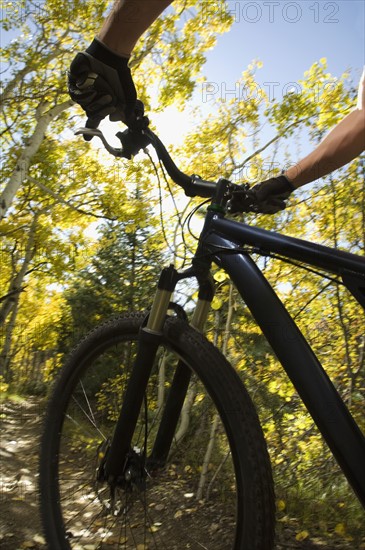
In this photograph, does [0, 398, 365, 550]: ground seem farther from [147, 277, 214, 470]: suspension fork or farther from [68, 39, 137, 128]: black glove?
[68, 39, 137, 128]: black glove

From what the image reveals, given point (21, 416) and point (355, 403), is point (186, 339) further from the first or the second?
point (21, 416)

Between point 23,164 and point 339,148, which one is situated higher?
point 23,164

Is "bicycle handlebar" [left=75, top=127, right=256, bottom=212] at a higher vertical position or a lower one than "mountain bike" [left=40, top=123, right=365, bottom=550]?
higher

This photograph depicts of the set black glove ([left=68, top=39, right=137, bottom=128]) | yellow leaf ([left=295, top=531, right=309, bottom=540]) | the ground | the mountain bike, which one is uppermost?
black glove ([left=68, top=39, right=137, bottom=128])

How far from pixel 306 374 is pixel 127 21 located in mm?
929

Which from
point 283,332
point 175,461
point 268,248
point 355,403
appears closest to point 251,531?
point 283,332

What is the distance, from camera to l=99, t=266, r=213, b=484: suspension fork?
1.27 meters

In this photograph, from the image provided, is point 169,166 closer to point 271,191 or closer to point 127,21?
point 271,191

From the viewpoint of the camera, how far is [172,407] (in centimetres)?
142

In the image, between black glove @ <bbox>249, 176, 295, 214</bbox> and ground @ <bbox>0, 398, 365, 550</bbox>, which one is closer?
black glove @ <bbox>249, 176, 295, 214</bbox>

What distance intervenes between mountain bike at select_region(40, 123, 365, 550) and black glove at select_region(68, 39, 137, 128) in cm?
14

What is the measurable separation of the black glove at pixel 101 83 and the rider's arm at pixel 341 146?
586mm

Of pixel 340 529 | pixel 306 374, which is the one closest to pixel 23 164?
pixel 340 529

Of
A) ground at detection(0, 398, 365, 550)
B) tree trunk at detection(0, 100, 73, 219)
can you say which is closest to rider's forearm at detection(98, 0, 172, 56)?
ground at detection(0, 398, 365, 550)
